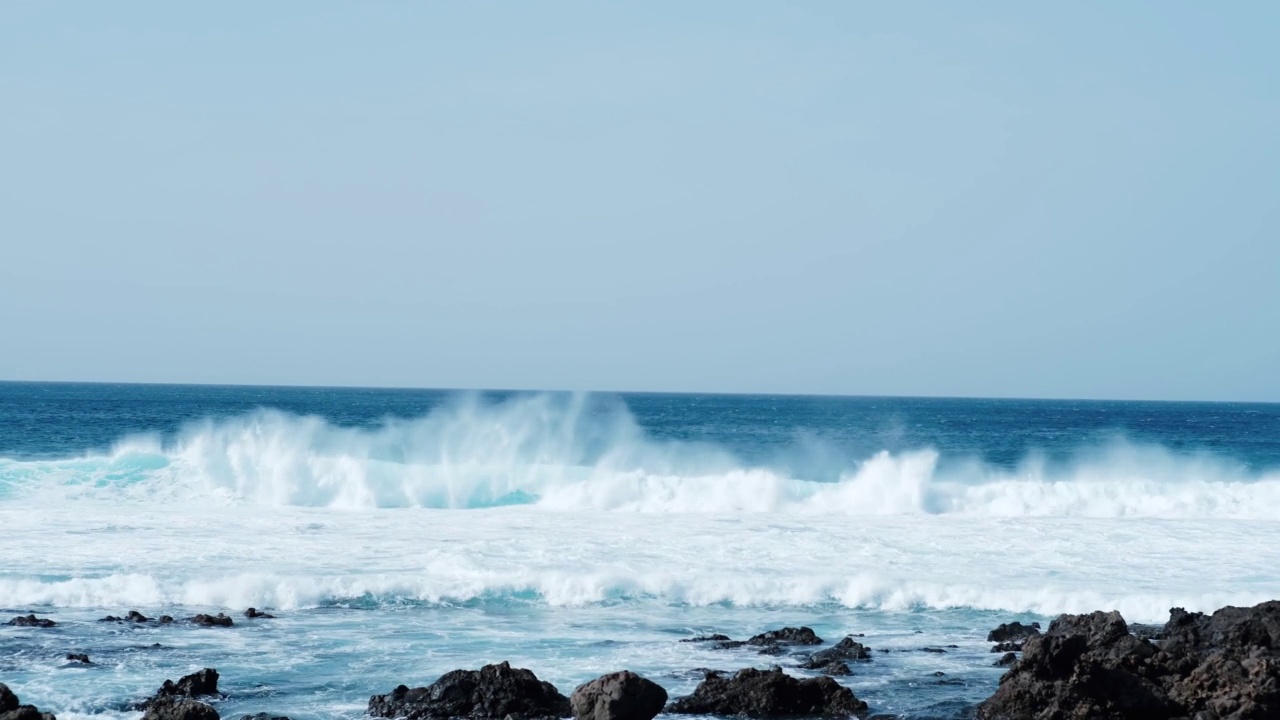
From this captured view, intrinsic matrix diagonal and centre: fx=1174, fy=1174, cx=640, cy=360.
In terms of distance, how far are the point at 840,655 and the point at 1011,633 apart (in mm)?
3033

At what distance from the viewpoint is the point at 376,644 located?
15.7m

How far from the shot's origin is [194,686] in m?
12.6

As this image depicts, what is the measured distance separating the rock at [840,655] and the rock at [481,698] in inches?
141

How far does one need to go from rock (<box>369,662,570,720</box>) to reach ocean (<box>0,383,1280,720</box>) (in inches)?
19.1

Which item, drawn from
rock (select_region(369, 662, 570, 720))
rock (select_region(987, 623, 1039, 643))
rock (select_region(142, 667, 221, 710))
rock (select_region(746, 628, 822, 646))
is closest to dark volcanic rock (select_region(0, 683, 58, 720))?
rock (select_region(142, 667, 221, 710))

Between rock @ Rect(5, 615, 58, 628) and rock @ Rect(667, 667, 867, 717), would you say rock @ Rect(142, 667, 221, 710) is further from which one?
rock @ Rect(667, 667, 867, 717)

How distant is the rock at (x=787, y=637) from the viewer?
52.3 ft

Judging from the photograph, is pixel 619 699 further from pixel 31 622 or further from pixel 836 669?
pixel 31 622

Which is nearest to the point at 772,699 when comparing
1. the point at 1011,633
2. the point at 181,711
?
the point at 1011,633

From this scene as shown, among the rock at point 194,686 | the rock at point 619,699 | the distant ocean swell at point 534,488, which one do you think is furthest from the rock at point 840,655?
the distant ocean swell at point 534,488

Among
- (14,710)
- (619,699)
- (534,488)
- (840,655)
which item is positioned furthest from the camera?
(534,488)

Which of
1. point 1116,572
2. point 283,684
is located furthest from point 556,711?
point 1116,572

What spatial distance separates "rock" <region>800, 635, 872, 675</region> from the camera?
14.4 metres

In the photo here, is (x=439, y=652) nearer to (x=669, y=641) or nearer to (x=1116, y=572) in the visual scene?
(x=669, y=641)
